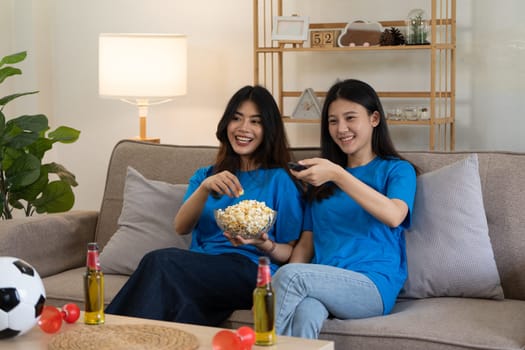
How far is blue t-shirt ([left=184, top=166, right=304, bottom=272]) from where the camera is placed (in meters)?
2.68

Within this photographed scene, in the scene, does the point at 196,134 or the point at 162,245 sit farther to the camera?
the point at 196,134

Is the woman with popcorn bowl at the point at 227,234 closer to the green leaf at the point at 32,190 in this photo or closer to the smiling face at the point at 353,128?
the smiling face at the point at 353,128

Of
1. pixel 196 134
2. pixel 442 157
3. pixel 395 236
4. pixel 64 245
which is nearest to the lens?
pixel 395 236

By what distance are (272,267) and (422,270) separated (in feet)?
1.49

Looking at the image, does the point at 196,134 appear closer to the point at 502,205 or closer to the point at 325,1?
the point at 325,1

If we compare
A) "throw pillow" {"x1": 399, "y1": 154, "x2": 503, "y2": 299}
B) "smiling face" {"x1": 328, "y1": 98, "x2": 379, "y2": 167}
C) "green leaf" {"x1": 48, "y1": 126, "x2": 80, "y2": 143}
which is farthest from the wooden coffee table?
"green leaf" {"x1": 48, "y1": 126, "x2": 80, "y2": 143}

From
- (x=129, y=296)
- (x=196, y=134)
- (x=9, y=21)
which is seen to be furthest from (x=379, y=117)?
(x=9, y=21)

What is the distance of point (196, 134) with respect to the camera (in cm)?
460

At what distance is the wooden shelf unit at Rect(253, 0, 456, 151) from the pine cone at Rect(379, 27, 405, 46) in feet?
0.11

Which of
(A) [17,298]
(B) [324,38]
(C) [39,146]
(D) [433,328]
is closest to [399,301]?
(D) [433,328]

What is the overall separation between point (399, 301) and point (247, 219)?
0.58 m

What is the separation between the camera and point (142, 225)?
2.98 m

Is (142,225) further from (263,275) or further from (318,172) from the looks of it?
(263,275)

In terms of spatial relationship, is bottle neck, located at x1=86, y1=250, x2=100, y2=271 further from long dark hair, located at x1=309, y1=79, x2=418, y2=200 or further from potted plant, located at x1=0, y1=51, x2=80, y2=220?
potted plant, located at x1=0, y1=51, x2=80, y2=220
